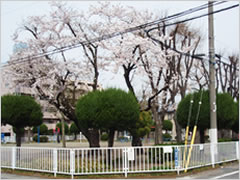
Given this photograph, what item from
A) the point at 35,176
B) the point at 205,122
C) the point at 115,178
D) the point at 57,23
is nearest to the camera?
the point at 115,178

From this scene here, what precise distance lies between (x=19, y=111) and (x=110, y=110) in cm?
610

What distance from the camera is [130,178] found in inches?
433

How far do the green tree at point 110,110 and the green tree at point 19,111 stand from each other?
4611mm

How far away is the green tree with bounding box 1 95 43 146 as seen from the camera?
16531mm

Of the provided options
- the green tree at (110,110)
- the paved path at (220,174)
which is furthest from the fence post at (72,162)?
the paved path at (220,174)

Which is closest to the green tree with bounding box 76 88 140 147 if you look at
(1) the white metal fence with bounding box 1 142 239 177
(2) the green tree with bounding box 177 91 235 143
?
(1) the white metal fence with bounding box 1 142 239 177

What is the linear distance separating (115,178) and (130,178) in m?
0.53

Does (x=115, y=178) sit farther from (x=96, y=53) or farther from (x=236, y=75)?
(x=236, y=75)

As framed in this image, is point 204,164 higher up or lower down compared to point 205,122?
lower down

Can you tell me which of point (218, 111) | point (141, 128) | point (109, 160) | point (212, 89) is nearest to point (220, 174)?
point (212, 89)

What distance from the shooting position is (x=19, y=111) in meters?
16.7

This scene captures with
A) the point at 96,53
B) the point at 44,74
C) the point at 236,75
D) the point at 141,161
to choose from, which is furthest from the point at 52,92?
the point at 236,75

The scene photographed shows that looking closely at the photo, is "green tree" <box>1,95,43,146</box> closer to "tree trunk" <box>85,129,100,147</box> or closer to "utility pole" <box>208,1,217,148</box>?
"tree trunk" <box>85,129,100,147</box>

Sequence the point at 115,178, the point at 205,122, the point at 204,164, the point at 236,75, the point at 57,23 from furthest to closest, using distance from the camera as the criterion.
Answer: the point at 236,75 → the point at 57,23 → the point at 205,122 → the point at 204,164 → the point at 115,178
